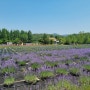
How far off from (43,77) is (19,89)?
1.26 metres

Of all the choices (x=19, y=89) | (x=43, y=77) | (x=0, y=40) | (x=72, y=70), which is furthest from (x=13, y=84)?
(x=0, y=40)

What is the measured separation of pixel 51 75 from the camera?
20.7 ft

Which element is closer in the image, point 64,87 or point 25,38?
point 64,87

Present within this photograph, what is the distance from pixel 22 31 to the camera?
4097 inches

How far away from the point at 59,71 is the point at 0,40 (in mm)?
81729

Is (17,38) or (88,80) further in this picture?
(17,38)

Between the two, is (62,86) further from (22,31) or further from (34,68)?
(22,31)

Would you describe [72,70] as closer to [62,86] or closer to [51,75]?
[51,75]

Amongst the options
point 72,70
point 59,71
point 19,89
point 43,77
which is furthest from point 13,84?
point 72,70

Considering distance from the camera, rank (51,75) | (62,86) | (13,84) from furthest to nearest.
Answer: (51,75)
(13,84)
(62,86)

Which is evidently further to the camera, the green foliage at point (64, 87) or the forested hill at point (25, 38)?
the forested hill at point (25, 38)

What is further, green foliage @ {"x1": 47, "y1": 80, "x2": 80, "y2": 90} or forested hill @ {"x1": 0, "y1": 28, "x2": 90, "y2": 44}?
forested hill @ {"x1": 0, "y1": 28, "x2": 90, "y2": 44}

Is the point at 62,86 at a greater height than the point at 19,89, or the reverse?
the point at 62,86

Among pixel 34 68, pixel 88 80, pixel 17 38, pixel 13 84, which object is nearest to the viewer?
pixel 88 80
